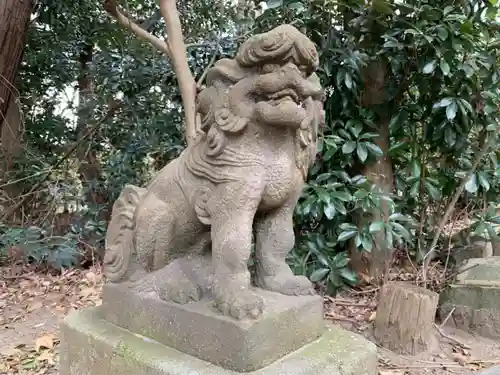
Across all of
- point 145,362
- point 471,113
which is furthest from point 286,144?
point 471,113

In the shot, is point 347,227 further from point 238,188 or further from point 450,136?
point 238,188

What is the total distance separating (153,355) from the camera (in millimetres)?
1316

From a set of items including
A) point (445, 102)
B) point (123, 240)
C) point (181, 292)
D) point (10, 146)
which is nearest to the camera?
point (181, 292)

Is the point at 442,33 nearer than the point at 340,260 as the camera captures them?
Yes

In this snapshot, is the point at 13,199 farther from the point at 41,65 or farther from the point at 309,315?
the point at 309,315

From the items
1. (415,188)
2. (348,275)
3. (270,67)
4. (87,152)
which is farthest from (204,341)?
(87,152)

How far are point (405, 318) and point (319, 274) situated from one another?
51 cm

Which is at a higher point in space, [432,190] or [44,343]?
[432,190]

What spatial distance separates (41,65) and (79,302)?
2.32 meters

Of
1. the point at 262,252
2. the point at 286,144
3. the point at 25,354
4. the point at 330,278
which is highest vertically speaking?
the point at 286,144

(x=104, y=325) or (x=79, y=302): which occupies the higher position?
(x=104, y=325)

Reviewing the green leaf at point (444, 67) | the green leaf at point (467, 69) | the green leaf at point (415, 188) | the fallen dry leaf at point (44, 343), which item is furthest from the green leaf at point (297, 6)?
the fallen dry leaf at point (44, 343)

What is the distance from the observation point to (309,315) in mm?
1387

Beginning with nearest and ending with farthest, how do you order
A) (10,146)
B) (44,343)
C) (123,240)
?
1. (123,240)
2. (44,343)
3. (10,146)
